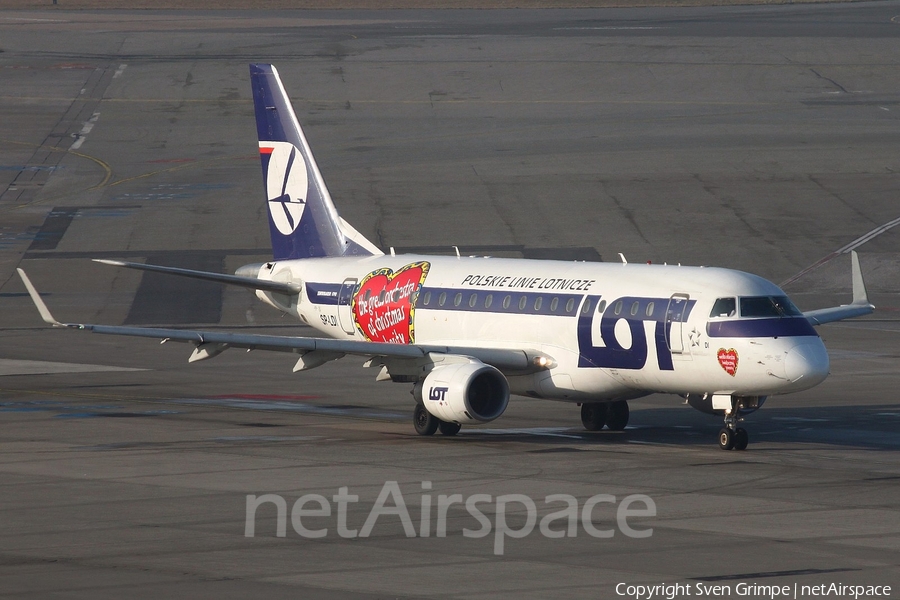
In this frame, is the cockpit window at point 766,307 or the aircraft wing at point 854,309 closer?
the cockpit window at point 766,307

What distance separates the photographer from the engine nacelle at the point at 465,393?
31438 mm

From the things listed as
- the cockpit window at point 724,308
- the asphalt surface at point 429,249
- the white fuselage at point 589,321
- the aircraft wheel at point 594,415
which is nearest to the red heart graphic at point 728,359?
the white fuselage at point 589,321

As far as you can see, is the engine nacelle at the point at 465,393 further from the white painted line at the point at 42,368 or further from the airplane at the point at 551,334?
the white painted line at the point at 42,368

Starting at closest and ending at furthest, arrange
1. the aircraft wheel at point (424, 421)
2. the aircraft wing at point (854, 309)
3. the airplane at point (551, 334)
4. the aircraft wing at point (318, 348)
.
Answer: the airplane at point (551, 334), the aircraft wing at point (318, 348), the aircraft wheel at point (424, 421), the aircraft wing at point (854, 309)

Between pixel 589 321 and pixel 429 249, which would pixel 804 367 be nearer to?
pixel 589 321

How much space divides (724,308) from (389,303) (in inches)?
406

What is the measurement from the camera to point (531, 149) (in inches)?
3270

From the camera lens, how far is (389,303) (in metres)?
37.3

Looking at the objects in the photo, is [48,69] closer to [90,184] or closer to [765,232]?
[90,184]

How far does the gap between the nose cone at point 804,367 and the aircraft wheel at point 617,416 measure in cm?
625

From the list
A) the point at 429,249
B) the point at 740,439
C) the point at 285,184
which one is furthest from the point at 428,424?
the point at 429,249

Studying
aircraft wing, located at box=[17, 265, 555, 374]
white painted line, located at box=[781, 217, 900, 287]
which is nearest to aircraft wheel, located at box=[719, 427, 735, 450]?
aircraft wing, located at box=[17, 265, 555, 374]

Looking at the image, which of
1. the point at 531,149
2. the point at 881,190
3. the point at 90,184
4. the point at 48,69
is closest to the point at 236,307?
the point at 90,184

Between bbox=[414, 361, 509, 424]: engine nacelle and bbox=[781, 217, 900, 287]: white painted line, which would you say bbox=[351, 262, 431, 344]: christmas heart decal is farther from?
bbox=[781, 217, 900, 287]: white painted line
